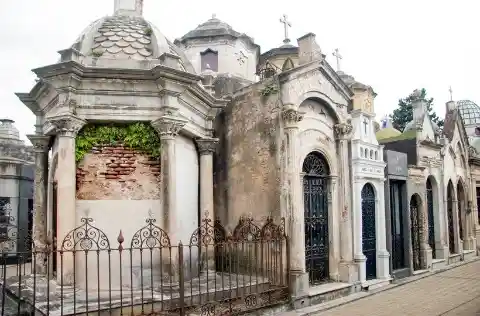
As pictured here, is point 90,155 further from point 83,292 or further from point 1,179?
point 1,179

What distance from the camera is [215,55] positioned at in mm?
15305

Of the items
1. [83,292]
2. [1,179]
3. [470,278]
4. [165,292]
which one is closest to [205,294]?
[165,292]

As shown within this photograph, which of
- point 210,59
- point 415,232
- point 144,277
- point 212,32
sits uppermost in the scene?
point 212,32

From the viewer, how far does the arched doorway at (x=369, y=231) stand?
11.6m

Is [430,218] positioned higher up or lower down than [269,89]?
lower down

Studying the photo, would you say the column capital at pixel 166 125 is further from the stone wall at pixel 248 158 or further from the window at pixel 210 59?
the window at pixel 210 59

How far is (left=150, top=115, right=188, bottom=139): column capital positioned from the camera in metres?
8.34

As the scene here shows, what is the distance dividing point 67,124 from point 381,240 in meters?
8.74

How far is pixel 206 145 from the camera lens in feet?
32.9

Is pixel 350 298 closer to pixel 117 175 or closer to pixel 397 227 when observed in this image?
pixel 397 227

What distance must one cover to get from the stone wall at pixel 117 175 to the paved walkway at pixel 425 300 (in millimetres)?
4463

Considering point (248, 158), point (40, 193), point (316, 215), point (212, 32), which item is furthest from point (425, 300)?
point (212, 32)

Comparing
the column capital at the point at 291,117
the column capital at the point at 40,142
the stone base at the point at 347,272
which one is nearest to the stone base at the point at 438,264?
the stone base at the point at 347,272

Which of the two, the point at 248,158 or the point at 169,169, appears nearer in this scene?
the point at 169,169
